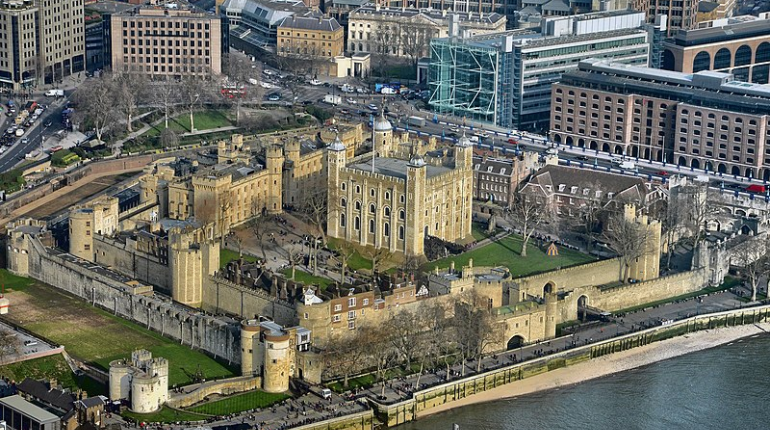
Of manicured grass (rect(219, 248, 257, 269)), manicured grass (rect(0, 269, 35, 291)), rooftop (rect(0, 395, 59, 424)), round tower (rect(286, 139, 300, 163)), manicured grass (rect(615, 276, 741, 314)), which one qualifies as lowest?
manicured grass (rect(615, 276, 741, 314))

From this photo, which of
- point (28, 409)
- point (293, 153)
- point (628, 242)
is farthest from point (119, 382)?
point (628, 242)

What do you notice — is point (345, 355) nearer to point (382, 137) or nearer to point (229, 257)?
point (229, 257)

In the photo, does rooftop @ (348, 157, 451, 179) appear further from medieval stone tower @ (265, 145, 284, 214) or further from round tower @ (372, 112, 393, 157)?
medieval stone tower @ (265, 145, 284, 214)

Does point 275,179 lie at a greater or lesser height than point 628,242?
greater

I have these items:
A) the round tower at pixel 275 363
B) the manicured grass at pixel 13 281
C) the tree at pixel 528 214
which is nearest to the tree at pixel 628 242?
the tree at pixel 528 214

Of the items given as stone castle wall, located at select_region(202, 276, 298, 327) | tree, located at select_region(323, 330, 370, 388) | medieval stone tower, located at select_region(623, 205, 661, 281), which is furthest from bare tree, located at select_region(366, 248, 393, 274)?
tree, located at select_region(323, 330, 370, 388)

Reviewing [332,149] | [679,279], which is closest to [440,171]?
[332,149]
